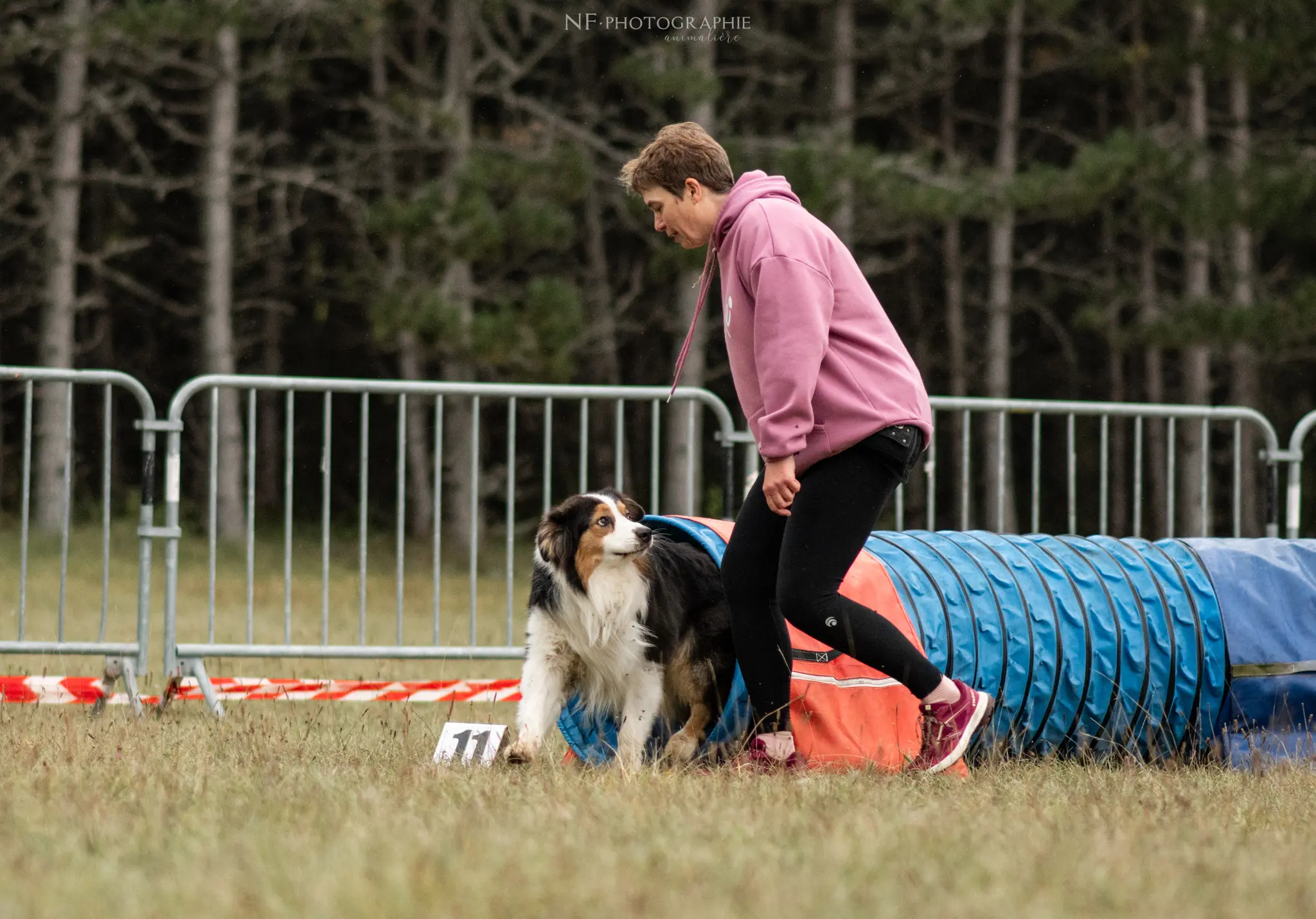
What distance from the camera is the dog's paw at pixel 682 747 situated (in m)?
4.70

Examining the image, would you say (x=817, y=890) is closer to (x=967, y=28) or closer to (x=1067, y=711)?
(x=1067, y=711)

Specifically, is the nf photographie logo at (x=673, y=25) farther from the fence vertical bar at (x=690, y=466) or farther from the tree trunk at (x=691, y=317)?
the fence vertical bar at (x=690, y=466)

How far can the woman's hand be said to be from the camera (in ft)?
13.2

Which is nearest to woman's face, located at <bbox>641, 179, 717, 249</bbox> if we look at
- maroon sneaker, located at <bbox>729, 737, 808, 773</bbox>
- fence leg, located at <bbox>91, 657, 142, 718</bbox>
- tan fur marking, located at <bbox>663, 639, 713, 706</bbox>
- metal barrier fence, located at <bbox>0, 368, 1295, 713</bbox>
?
tan fur marking, located at <bbox>663, 639, 713, 706</bbox>

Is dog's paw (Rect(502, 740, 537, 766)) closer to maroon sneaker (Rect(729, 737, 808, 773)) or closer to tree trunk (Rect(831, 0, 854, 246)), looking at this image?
maroon sneaker (Rect(729, 737, 808, 773))

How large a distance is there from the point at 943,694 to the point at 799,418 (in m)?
0.93

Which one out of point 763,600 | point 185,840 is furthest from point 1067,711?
point 185,840

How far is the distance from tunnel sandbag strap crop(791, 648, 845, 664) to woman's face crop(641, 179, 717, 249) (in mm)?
1270

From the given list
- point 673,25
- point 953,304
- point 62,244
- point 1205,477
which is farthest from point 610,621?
point 953,304

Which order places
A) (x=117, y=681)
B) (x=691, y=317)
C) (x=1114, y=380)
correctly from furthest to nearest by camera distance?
(x=1114, y=380), (x=691, y=317), (x=117, y=681)

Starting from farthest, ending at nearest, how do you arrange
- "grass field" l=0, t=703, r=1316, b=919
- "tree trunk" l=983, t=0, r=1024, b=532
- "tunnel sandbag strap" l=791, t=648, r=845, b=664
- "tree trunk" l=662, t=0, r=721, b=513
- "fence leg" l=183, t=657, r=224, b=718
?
"tree trunk" l=983, t=0, r=1024, b=532 → "tree trunk" l=662, t=0, r=721, b=513 → "fence leg" l=183, t=657, r=224, b=718 → "tunnel sandbag strap" l=791, t=648, r=845, b=664 → "grass field" l=0, t=703, r=1316, b=919

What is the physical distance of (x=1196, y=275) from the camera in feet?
56.4

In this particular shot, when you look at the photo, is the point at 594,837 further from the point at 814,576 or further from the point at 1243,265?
the point at 1243,265

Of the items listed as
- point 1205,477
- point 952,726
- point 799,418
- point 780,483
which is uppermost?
point 799,418
